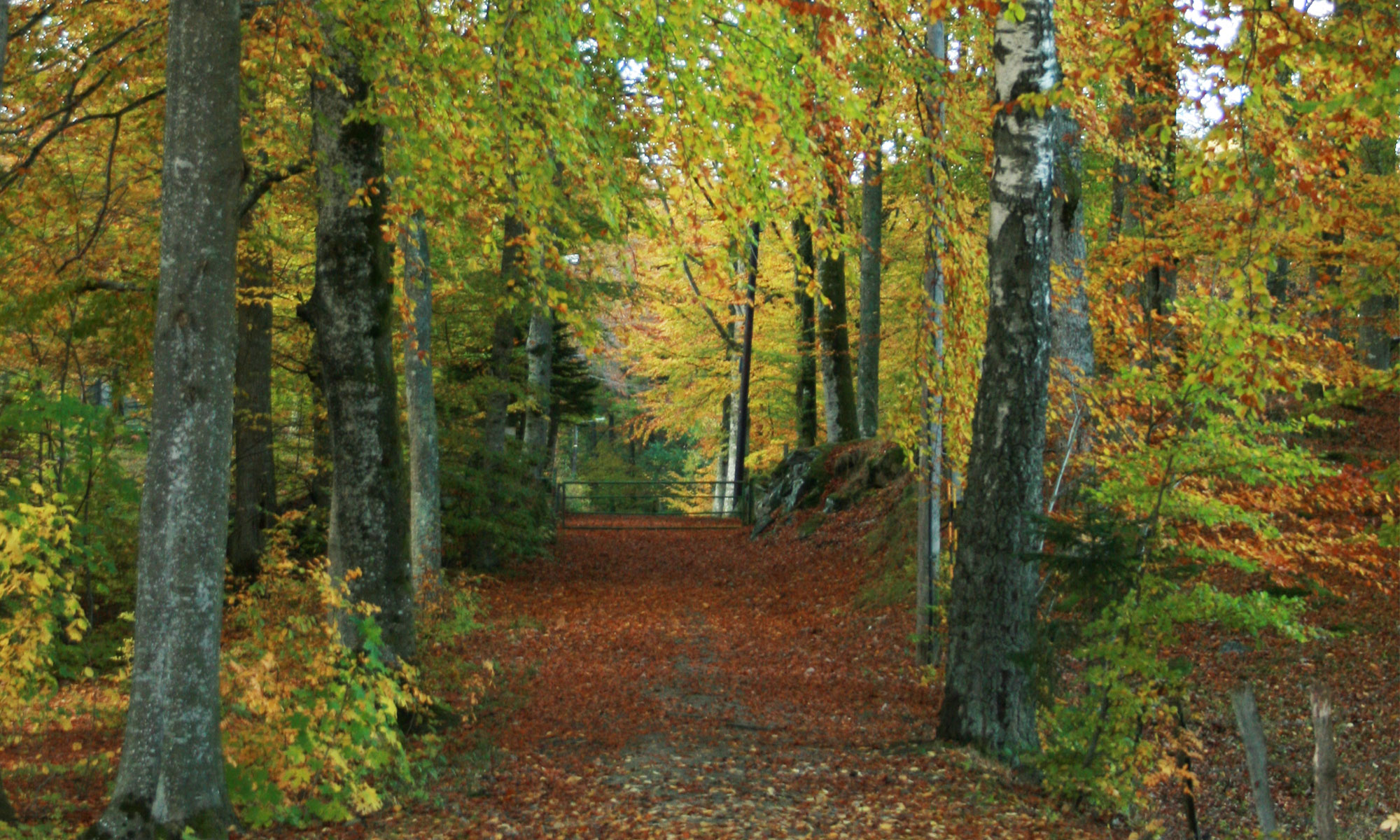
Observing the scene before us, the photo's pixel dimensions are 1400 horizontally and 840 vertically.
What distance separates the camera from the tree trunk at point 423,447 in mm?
11203

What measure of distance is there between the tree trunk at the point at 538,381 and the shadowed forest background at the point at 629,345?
3.78m

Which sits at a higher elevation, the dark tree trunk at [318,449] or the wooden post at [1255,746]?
the dark tree trunk at [318,449]

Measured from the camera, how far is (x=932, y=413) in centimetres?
859

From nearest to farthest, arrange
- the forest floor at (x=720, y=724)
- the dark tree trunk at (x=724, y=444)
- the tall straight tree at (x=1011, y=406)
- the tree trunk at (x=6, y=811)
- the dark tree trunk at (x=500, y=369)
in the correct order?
1. the tree trunk at (x=6, y=811)
2. the forest floor at (x=720, y=724)
3. the tall straight tree at (x=1011, y=406)
4. the dark tree trunk at (x=500, y=369)
5. the dark tree trunk at (x=724, y=444)

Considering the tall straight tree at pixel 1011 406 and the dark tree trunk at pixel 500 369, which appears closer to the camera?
the tall straight tree at pixel 1011 406

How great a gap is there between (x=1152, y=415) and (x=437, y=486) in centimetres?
815

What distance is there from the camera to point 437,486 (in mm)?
11930

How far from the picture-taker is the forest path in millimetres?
5711

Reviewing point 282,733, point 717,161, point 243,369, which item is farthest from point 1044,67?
point 243,369

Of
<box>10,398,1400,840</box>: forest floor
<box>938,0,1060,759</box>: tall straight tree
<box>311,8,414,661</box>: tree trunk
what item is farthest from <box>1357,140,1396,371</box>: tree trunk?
<box>311,8,414,661</box>: tree trunk

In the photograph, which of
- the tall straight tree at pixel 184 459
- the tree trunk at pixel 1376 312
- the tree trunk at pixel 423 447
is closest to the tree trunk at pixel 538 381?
the tree trunk at pixel 423 447

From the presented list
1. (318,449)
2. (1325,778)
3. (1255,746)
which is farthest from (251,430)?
(1325,778)

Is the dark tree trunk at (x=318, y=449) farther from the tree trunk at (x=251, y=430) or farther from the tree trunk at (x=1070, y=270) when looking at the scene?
the tree trunk at (x=1070, y=270)

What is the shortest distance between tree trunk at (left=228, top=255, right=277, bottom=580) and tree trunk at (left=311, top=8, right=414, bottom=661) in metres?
6.35
